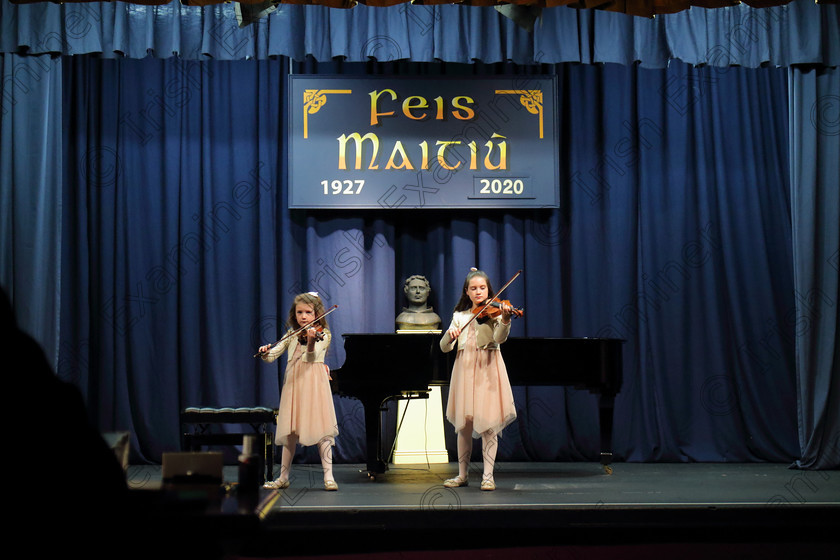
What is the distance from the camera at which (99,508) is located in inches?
42.6

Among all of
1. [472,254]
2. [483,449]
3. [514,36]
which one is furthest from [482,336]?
[514,36]

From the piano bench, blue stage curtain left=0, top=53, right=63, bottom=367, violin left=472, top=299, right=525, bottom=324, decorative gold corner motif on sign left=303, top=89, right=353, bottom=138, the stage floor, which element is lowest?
the stage floor

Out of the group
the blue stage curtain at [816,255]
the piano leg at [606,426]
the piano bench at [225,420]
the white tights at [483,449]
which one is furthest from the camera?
the blue stage curtain at [816,255]

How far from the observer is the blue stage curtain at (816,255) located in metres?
6.21

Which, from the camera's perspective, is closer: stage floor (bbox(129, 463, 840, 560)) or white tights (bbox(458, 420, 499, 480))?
stage floor (bbox(129, 463, 840, 560))

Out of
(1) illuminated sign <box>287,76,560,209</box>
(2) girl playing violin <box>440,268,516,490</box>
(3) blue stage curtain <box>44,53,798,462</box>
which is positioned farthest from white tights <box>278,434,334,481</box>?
(1) illuminated sign <box>287,76,560,209</box>

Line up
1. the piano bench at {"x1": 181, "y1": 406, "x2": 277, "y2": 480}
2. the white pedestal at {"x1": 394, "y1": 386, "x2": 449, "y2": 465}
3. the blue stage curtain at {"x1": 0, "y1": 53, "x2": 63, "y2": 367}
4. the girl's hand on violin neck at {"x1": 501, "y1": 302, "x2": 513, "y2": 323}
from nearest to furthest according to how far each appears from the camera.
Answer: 1. the girl's hand on violin neck at {"x1": 501, "y1": 302, "x2": 513, "y2": 323}
2. the piano bench at {"x1": 181, "y1": 406, "x2": 277, "y2": 480}
3. the blue stage curtain at {"x1": 0, "y1": 53, "x2": 63, "y2": 367}
4. the white pedestal at {"x1": 394, "y1": 386, "x2": 449, "y2": 465}

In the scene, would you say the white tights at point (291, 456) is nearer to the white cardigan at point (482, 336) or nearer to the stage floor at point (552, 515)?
the stage floor at point (552, 515)

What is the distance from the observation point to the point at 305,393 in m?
5.02

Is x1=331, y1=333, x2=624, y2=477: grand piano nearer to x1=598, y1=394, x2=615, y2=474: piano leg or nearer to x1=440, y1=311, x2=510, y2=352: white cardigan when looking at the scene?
x1=598, y1=394, x2=615, y2=474: piano leg

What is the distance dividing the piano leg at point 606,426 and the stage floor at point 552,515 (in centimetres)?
33

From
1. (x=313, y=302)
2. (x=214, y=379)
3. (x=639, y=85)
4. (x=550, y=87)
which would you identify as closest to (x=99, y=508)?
(x=313, y=302)

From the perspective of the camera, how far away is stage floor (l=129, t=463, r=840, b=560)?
3414mm

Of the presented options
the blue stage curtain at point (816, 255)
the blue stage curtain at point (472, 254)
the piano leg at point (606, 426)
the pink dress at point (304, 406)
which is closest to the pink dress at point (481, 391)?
the pink dress at point (304, 406)
